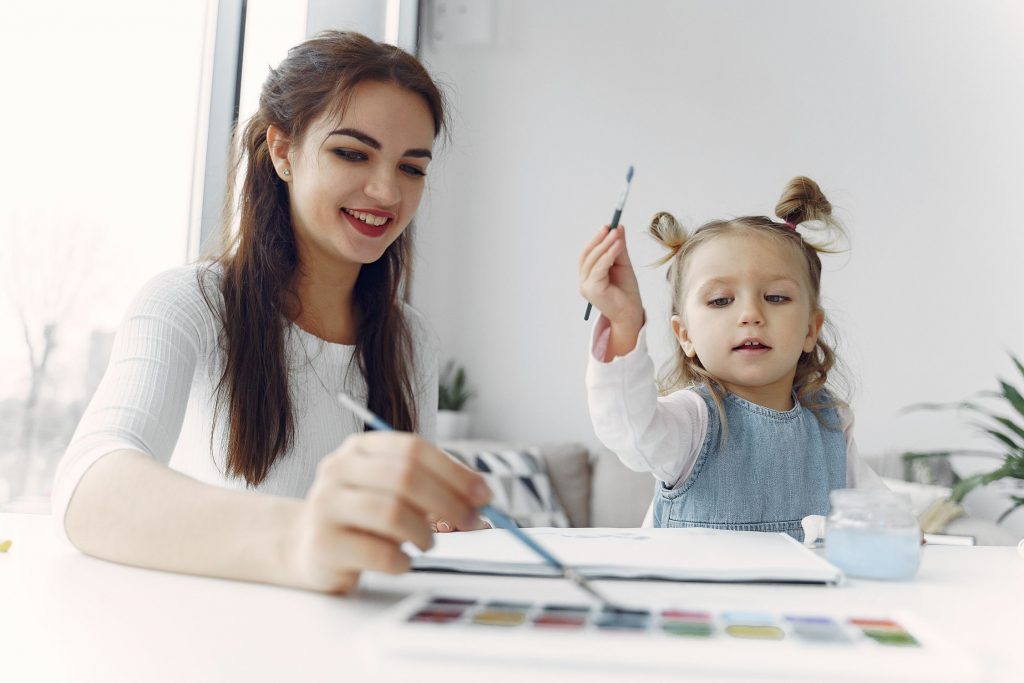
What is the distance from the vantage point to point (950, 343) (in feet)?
10.9

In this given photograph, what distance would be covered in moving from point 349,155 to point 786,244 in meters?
0.67

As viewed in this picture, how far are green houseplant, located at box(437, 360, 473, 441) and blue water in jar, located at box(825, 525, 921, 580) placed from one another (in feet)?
8.85

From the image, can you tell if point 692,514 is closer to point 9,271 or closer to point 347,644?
point 347,644

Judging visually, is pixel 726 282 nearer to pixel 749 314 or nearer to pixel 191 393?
pixel 749 314

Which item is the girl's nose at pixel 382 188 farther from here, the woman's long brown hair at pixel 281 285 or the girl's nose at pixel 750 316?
the girl's nose at pixel 750 316

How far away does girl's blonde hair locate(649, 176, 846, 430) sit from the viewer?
4.52 ft

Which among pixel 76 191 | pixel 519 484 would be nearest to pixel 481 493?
pixel 76 191

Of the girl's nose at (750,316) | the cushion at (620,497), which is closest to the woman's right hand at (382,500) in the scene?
the girl's nose at (750,316)

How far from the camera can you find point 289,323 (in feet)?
4.45

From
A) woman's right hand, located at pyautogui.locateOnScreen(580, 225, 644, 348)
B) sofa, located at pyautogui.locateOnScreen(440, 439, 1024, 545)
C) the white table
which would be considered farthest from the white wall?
the white table

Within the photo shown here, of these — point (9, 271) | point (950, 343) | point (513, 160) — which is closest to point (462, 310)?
point (513, 160)

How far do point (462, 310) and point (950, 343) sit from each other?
192cm

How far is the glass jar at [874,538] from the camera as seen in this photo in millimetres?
747

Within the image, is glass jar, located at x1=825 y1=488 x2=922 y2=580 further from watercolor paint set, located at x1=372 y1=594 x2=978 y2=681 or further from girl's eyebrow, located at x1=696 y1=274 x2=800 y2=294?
girl's eyebrow, located at x1=696 y1=274 x2=800 y2=294
